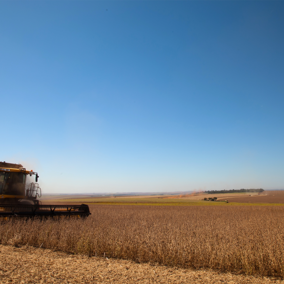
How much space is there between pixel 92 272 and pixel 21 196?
8373mm

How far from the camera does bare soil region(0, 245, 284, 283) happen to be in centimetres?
496

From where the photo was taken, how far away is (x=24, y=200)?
1206 centimetres

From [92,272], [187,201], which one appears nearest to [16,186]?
[92,272]

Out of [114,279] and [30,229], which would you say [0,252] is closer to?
[30,229]

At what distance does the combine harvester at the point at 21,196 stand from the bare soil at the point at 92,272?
4.31 metres

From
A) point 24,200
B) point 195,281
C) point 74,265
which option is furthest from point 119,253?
point 24,200

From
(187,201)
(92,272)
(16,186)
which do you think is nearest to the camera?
(92,272)

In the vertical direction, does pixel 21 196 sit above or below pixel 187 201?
above

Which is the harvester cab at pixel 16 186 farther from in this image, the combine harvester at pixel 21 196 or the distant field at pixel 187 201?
the distant field at pixel 187 201

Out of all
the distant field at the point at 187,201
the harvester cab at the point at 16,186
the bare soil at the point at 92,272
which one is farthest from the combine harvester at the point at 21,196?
the distant field at the point at 187,201

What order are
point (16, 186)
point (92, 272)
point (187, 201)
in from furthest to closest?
point (187, 201) < point (16, 186) < point (92, 272)

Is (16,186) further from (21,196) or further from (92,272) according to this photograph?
(92,272)

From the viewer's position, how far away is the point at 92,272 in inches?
212

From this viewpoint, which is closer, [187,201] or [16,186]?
[16,186]
